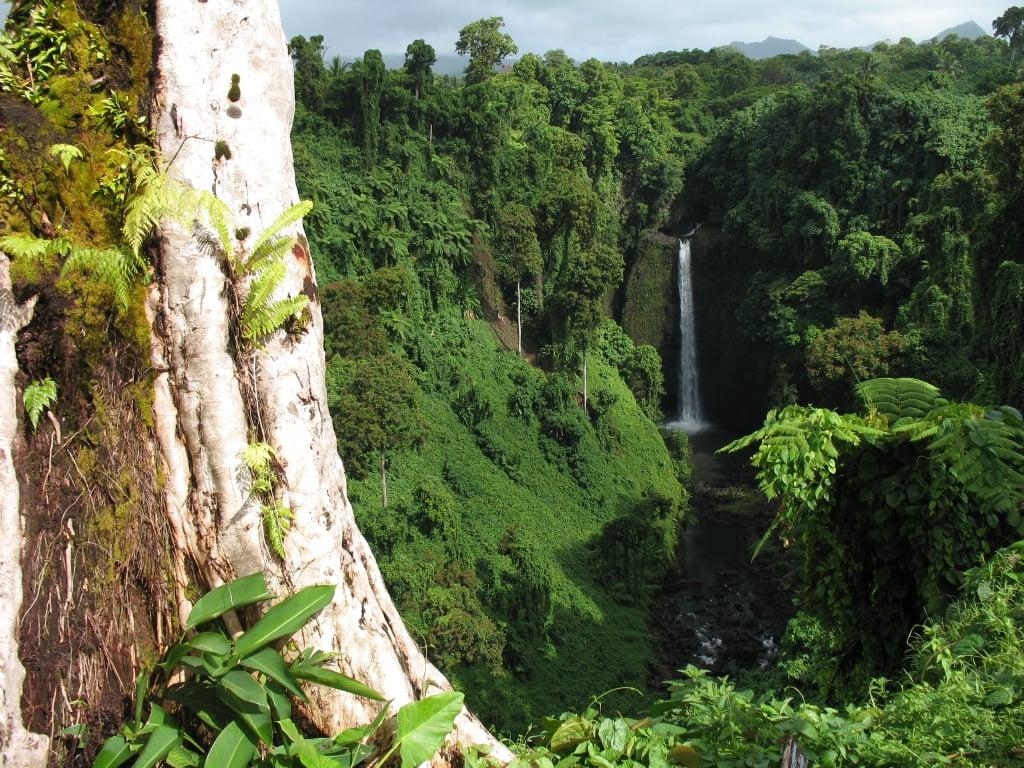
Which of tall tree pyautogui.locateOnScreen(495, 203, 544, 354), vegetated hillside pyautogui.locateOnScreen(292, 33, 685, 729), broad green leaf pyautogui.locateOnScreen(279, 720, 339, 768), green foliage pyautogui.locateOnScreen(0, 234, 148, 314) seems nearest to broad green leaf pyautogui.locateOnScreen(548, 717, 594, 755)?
broad green leaf pyautogui.locateOnScreen(279, 720, 339, 768)

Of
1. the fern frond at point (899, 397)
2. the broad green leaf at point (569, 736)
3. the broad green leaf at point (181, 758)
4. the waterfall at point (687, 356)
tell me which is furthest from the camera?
the waterfall at point (687, 356)

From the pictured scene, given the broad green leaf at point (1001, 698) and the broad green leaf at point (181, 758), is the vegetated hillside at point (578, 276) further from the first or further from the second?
the broad green leaf at point (181, 758)

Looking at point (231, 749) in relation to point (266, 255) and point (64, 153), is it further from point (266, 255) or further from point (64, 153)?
point (64, 153)

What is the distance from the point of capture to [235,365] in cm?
230

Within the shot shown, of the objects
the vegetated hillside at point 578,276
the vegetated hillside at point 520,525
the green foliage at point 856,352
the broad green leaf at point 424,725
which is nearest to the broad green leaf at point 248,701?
the broad green leaf at point 424,725

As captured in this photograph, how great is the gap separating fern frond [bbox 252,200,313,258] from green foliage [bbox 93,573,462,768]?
3.04 ft

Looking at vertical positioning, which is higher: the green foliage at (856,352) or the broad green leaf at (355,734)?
the broad green leaf at (355,734)

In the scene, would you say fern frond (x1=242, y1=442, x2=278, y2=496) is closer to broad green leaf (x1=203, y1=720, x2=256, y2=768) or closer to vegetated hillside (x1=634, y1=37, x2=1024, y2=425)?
broad green leaf (x1=203, y1=720, x2=256, y2=768)

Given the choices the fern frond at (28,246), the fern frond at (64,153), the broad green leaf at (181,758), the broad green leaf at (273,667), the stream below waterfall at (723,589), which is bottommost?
the stream below waterfall at (723,589)

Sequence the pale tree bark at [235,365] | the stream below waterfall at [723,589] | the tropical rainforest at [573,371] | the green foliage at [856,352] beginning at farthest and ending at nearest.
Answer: the green foliage at [856,352] → the stream below waterfall at [723,589] → the pale tree bark at [235,365] → the tropical rainforest at [573,371]

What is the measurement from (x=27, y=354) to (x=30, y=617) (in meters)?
0.67

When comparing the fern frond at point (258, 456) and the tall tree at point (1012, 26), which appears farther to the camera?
the tall tree at point (1012, 26)

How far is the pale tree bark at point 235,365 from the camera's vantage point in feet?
7.44

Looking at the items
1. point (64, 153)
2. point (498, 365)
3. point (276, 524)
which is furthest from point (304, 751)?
point (498, 365)
